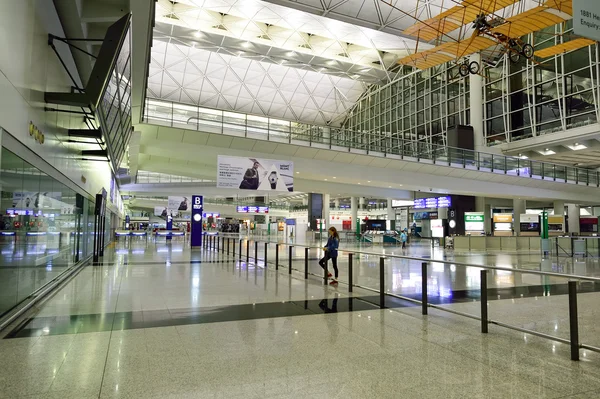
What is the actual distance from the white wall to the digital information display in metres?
33.2

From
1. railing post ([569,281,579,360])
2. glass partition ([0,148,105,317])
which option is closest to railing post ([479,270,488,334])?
railing post ([569,281,579,360])

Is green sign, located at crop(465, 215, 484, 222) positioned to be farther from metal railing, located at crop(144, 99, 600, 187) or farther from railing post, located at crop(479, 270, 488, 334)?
railing post, located at crop(479, 270, 488, 334)

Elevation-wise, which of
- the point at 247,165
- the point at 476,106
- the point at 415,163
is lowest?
the point at 247,165

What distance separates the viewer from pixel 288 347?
458 centimetres

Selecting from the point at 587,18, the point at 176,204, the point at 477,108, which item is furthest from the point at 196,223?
the point at 477,108

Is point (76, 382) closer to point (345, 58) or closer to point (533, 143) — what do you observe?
point (533, 143)

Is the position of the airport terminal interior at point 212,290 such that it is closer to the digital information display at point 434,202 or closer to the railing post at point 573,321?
the railing post at point 573,321

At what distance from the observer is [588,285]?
8.47 m

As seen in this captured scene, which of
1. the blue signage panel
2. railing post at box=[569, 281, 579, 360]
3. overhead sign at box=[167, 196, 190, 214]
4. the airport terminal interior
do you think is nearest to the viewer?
the airport terminal interior

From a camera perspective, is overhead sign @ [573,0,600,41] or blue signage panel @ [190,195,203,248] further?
blue signage panel @ [190,195,203,248]

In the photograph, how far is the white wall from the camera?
5156 millimetres

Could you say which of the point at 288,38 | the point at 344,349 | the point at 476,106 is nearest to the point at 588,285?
the point at 344,349

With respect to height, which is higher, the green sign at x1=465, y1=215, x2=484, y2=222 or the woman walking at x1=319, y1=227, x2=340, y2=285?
the green sign at x1=465, y1=215, x2=484, y2=222

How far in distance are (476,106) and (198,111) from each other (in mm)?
26618
